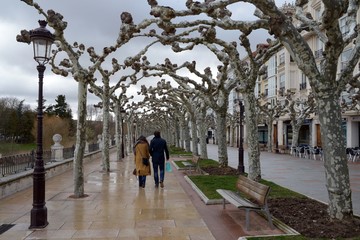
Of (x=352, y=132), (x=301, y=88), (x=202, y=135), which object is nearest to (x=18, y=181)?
(x=202, y=135)

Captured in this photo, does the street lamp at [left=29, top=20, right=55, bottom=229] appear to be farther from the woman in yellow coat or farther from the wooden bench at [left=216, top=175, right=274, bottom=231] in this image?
the woman in yellow coat

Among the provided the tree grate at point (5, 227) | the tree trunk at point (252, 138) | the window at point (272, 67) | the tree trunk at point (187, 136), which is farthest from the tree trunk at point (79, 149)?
the window at point (272, 67)

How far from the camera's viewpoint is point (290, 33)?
649 centimetres

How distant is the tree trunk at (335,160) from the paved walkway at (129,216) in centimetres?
120

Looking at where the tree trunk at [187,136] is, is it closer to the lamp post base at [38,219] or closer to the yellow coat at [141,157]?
the yellow coat at [141,157]

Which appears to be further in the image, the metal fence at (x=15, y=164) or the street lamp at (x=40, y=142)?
the metal fence at (x=15, y=164)

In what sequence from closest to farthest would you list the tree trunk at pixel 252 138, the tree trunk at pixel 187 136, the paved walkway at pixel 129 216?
the paved walkway at pixel 129 216 → the tree trunk at pixel 252 138 → the tree trunk at pixel 187 136

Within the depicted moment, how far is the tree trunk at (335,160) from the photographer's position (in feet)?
21.2

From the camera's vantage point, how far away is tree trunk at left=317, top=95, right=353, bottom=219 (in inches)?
254

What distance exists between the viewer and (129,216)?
7719mm

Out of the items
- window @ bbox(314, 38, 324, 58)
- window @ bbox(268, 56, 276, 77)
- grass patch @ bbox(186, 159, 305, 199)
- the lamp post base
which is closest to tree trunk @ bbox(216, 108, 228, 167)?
grass patch @ bbox(186, 159, 305, 199)

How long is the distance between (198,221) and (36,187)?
3197 millimetres

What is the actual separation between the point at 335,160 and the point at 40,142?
5.53 meters

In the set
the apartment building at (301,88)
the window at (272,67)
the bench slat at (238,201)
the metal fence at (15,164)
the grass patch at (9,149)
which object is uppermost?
the window at (272,67)
